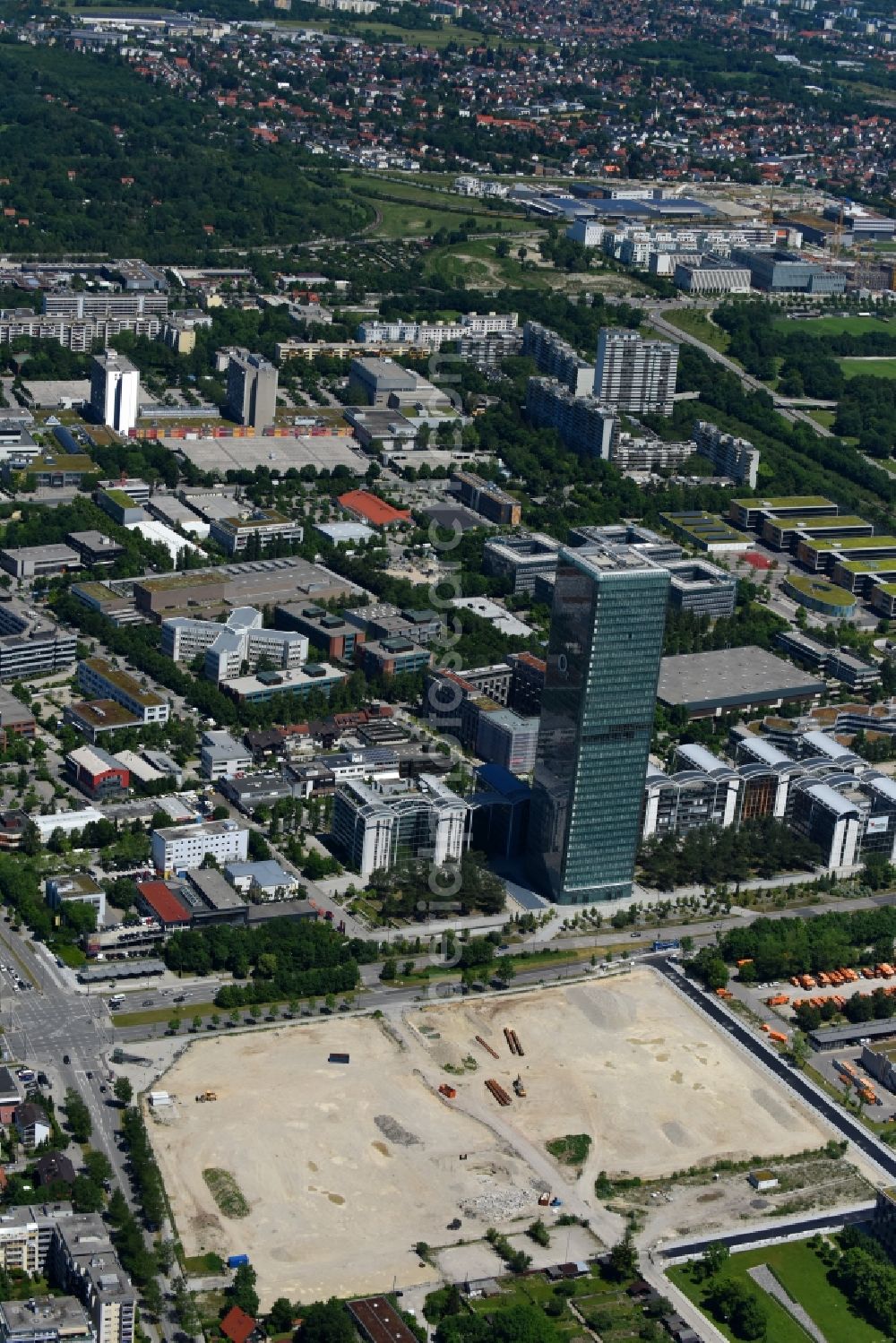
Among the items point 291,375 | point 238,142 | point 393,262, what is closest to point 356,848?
point 291,375

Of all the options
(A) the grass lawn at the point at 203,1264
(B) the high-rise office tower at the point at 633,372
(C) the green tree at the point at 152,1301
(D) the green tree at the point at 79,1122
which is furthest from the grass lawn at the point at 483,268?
(C) the green tree at the point at 152,1301

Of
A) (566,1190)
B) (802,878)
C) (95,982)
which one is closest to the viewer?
(566,1190)

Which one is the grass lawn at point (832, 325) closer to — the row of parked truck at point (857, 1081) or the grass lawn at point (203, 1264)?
the row of parked truck at point (857, 1081)

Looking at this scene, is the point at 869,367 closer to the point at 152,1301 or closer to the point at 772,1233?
the point at 772,1233

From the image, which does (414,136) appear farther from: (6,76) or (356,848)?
(356,848)

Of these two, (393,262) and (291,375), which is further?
(393,262)

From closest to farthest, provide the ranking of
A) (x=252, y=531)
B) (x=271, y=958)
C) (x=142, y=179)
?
1. (x=271, y=958)
2. (x=252, y=531)
3. (x=142, y=179)

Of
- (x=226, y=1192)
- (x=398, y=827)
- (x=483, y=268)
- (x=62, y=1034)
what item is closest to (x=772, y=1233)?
(x=226, y=1192)
